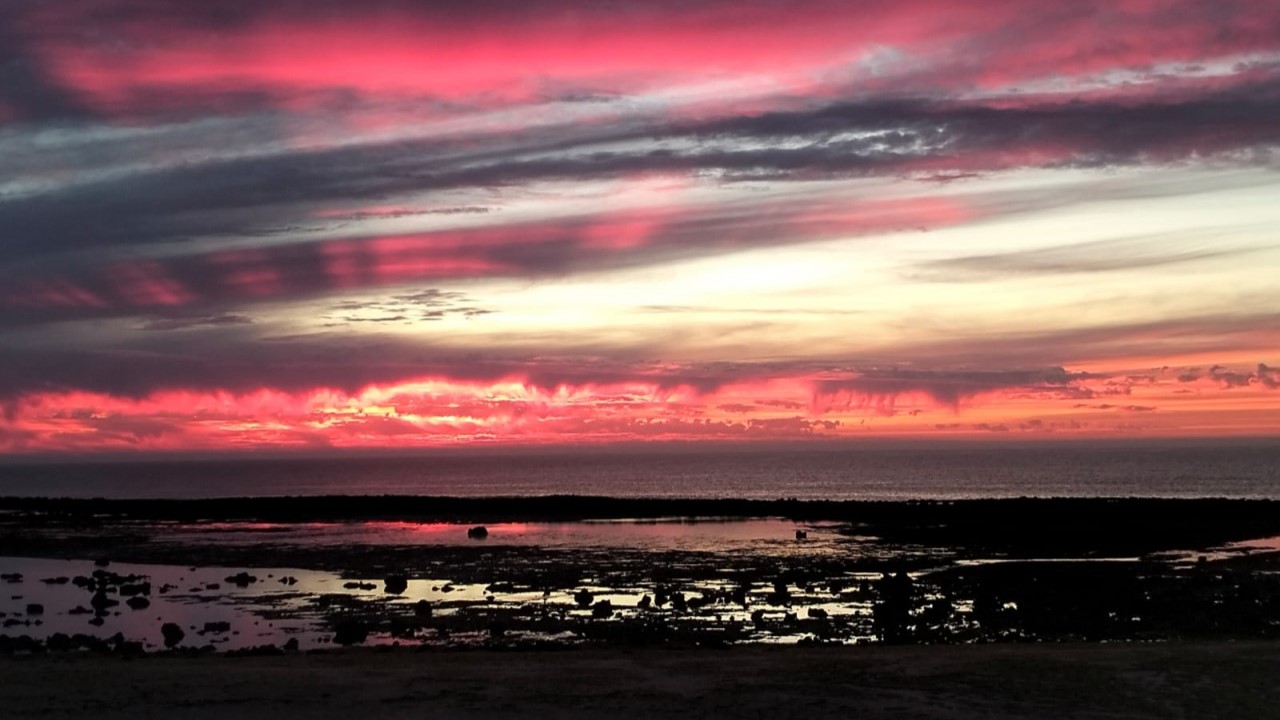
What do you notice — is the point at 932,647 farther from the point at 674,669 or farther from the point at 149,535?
the point at 149,535

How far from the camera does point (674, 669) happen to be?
20.8 meters

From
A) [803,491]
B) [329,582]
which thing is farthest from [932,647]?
[803,491]

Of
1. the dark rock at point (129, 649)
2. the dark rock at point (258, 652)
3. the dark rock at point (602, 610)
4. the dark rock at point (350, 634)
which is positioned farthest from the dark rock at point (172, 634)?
the dark rock at point (602, 610)

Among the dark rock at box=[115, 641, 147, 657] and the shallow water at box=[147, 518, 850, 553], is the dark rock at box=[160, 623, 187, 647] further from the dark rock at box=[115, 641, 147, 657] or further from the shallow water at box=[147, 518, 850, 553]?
Result: the shallow water at box=[147, 518, 850, 553]

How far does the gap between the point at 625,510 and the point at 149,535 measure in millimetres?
31106

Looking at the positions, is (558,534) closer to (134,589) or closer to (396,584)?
(396,584)

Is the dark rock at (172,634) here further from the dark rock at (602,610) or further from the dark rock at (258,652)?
the dark rock at (602,610)

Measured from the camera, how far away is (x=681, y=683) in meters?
19.4

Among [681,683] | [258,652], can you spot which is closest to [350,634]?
[258,652]

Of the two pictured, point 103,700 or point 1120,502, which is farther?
point 1120,502

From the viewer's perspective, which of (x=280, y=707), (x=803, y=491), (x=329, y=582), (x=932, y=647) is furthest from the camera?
(x=803, y=491)

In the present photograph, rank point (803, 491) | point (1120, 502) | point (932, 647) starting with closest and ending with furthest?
1. point (932, 647)
2. point (1120, 502)
3. point (803, 491)

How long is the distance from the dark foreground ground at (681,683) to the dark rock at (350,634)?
338 cm

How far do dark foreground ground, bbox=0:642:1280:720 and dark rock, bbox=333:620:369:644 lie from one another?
3377 mm
